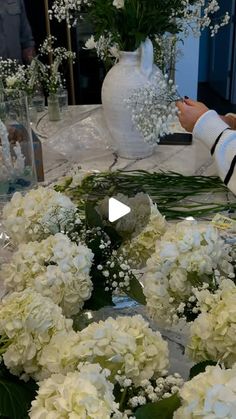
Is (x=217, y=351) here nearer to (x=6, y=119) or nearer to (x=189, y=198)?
(x=189, y=198)

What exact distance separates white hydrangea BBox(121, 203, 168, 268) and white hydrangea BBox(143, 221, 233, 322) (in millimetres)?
119

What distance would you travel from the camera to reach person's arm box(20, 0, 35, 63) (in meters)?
3.02

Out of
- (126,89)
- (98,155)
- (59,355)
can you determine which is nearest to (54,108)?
(98,155)

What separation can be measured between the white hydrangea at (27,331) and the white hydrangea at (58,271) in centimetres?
8

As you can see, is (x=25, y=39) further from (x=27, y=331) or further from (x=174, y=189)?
(x=27, y=331)

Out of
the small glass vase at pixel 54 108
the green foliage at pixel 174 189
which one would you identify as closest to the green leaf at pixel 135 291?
the green foliage at pixel 174 189

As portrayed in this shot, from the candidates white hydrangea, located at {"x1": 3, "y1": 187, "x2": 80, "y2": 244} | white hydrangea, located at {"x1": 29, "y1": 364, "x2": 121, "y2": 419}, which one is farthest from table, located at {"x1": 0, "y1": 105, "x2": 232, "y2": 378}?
white hydrangea, located at {"x1": 29, "y1": 364, "x2": 121, "y2": 419}

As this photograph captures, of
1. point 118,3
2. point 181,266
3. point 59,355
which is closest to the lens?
point 59,355

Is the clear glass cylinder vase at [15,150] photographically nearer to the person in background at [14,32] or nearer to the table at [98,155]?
the table at [98,155]

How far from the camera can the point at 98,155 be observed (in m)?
1.66

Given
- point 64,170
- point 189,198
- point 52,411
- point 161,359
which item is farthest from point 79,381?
point 64,170

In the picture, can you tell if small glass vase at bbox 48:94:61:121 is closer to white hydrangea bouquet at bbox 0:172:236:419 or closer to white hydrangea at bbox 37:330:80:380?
white hydrangea bouquet at bbox 0:172:236:419

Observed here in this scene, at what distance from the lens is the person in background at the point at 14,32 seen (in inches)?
116

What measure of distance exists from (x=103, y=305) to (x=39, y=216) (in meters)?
0.18
